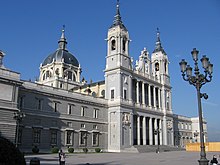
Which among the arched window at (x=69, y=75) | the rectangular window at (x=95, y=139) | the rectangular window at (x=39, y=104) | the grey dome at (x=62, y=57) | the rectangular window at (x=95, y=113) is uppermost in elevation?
the grey dome at (x=62, y=57)

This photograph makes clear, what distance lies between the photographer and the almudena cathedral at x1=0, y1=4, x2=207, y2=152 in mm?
40506

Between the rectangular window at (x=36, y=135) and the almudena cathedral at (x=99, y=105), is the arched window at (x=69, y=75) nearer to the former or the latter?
the almudena cathedral at (x=99, y=105)

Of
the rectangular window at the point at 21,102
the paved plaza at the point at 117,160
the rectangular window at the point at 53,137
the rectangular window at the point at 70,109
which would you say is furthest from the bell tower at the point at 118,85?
the rectangular window at the point at 21,102

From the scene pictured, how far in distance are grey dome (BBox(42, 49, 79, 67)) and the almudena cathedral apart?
0.45 meters

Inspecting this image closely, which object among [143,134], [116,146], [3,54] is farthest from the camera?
[143,134]

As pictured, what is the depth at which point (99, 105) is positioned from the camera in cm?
5528

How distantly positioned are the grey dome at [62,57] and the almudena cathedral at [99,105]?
1.48ft

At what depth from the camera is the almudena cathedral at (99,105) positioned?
40506 mm

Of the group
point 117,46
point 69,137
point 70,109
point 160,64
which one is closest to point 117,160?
point 69,137

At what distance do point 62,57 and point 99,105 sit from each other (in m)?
33.9

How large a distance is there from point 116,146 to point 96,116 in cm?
710

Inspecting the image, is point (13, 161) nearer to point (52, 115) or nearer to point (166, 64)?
point (52, 115)

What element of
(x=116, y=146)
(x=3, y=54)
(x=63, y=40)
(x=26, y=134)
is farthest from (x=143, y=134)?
(x=63, y=40)

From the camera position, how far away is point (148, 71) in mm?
70062
